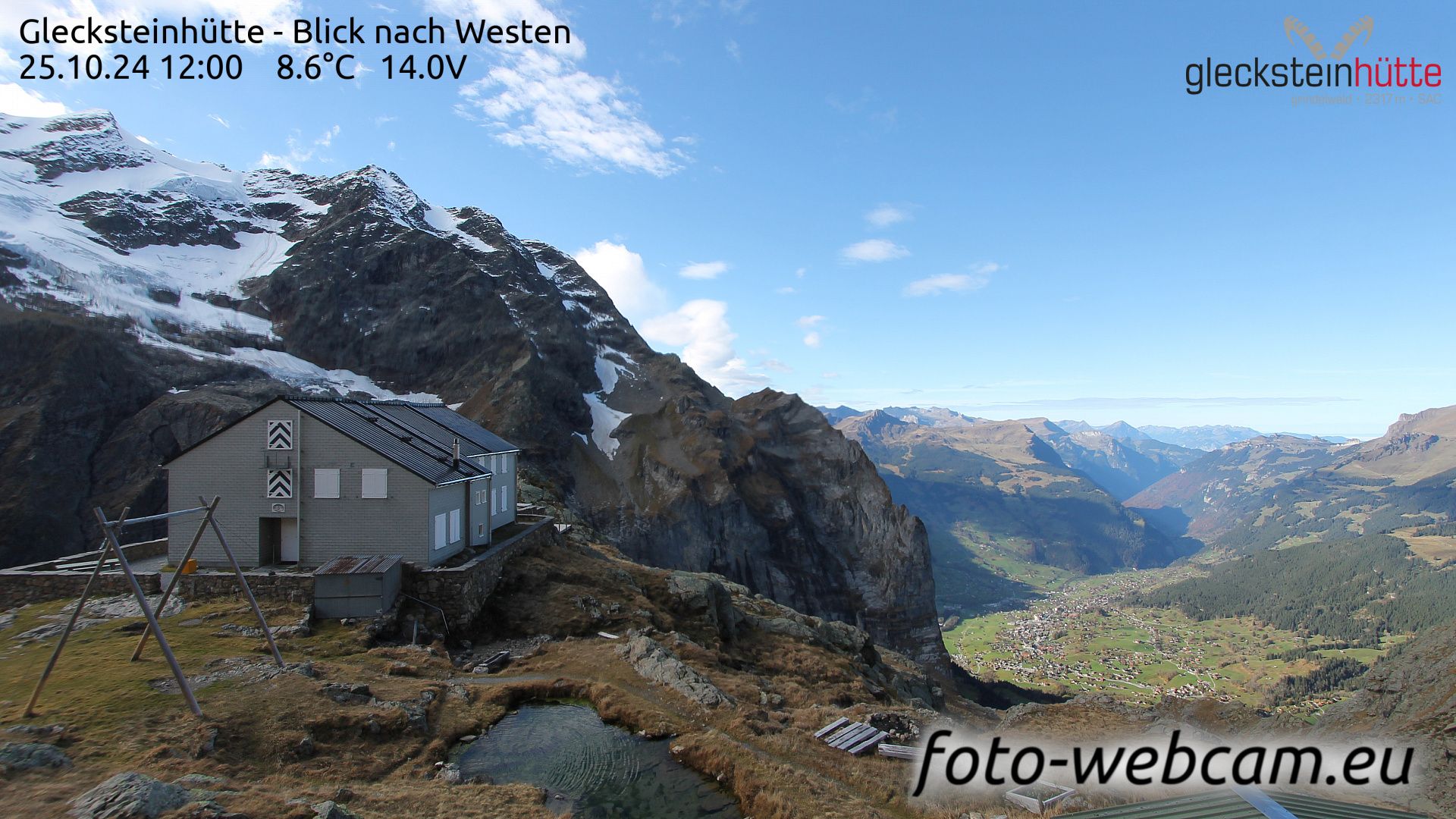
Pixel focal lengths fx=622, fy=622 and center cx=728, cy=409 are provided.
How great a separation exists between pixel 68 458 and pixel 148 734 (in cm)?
10293

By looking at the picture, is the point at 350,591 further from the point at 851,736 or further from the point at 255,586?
the point at 851,736

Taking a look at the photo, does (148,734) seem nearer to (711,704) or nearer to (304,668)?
(304,668)

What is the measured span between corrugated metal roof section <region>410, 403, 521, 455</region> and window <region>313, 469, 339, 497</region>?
10.7 meters

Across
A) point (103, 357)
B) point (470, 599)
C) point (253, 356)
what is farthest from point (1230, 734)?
point (253, 356)

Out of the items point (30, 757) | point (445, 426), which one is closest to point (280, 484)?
point (445, 426)

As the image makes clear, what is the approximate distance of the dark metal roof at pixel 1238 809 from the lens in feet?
29.5

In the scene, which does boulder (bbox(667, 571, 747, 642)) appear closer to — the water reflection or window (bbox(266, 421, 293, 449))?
the water reflection

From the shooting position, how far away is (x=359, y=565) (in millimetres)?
26875

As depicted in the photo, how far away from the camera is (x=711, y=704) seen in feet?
72.0

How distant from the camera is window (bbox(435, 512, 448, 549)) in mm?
30500

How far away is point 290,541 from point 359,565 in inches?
240

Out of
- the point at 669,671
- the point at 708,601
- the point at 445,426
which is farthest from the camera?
the point at 445,426

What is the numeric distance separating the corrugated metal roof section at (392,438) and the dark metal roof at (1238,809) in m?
28.7

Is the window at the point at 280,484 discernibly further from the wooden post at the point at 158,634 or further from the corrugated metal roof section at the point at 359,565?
the wooden post at the point at 158,634
